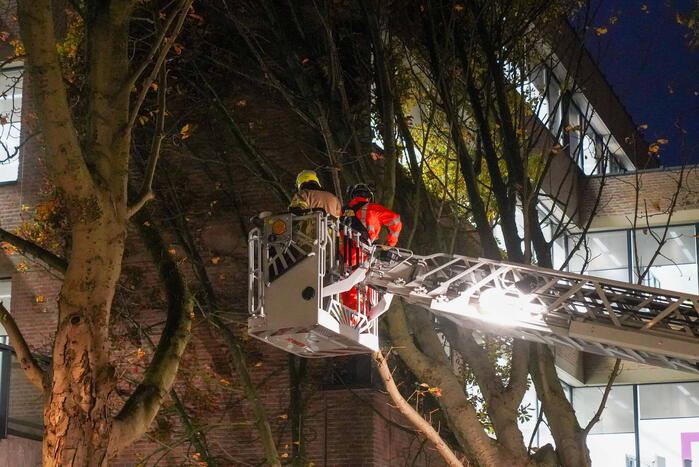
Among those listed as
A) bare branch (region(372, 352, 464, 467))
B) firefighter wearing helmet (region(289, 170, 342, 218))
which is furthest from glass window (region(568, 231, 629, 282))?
firefighter wearing helmet (region(289, 170, 342, 218))

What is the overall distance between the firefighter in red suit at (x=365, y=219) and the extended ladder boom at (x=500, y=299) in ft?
0.46

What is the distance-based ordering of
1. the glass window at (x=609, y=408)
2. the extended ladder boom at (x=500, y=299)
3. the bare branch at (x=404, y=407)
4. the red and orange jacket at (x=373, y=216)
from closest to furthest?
the extended ladder boom at (x=500, y=299), the red and orange jacket at (x=373, y=216), the bare branch at (x=404, y=407), the glass window at (x=609, y=408)

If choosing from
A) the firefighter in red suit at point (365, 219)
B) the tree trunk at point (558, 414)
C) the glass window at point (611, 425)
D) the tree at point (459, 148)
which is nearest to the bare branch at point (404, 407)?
the tree at point (459, 148)

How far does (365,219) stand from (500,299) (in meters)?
1.50

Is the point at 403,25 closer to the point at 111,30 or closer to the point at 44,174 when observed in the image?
the point at 111,30

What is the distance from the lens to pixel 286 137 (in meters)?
16.4

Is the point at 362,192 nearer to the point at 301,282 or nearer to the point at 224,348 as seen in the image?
the point at 301,282

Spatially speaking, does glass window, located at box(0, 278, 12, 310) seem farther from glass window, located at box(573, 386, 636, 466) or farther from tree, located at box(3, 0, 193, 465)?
glass window, located at box(573, 386, 636, 466)

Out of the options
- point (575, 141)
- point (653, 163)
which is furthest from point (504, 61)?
point (653, 163)

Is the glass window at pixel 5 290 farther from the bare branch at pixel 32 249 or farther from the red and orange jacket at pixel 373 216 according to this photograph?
the red and orange jacket at pixel 373 216

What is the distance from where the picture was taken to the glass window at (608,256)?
24672mm

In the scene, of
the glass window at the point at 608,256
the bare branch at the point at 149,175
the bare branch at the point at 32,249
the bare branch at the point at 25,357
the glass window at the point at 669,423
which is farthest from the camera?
the glass window at the point at 608,256

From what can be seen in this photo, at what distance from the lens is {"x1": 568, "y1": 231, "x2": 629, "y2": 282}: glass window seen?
24.7 meters

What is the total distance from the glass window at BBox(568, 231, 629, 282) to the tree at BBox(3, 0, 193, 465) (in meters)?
16.2
